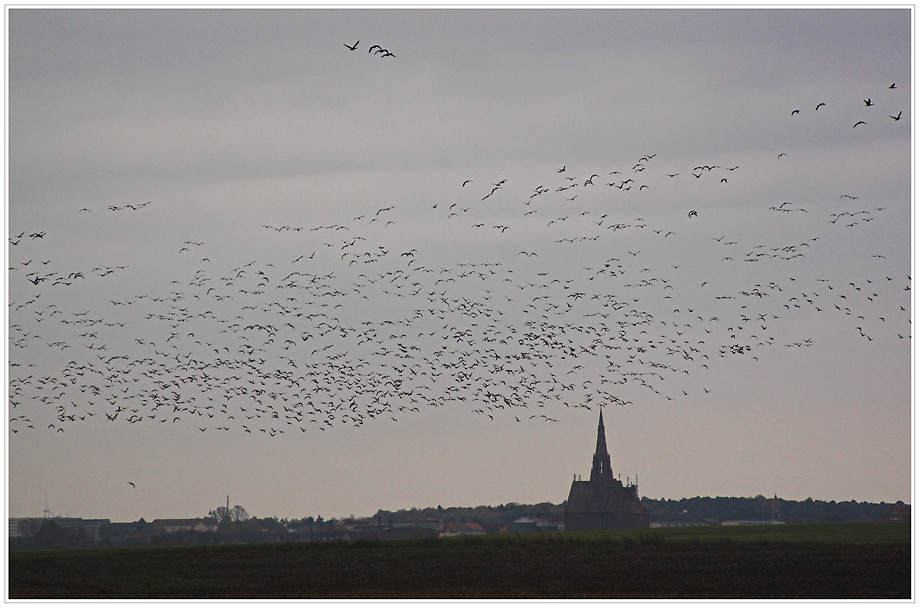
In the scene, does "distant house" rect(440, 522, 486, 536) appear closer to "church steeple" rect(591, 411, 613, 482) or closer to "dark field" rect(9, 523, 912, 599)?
"dark field" rect(9, 523, 912, 599)

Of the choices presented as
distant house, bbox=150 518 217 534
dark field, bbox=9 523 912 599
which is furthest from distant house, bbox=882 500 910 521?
distant house, bbox=150 518 217 534

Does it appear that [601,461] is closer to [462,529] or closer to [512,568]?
[462,529]

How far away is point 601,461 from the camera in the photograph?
4234cm

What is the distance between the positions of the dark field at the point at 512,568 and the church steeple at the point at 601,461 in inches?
109

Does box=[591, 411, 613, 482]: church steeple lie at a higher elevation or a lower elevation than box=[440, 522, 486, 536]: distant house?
higher

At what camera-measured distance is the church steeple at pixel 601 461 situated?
Result: 35.8m

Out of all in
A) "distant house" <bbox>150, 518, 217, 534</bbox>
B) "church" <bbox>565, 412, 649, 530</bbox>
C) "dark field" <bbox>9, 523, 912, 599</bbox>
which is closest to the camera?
"dark field" <bbox>9, 523, 912, 599</bbox>

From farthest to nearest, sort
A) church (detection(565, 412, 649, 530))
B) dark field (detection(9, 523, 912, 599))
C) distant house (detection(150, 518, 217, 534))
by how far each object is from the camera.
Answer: church (detection(565, 412, 649, 530)) → distant house (detection(150, 518, 217, 534)) → dark field (detection(9, 523, 912, 599))

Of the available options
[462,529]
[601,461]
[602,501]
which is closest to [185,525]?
[462,529]

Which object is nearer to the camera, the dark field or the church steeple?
the dark field

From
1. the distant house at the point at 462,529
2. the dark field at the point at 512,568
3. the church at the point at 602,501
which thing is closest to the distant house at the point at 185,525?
the dark field at the point at 512,568

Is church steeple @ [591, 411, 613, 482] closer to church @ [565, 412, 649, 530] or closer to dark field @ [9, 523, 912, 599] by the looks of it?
church @ [565, 412, 649, 530]

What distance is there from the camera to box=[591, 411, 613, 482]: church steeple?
3580 cm

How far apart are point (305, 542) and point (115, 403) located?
7.80 m
